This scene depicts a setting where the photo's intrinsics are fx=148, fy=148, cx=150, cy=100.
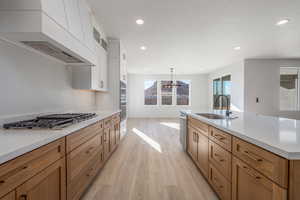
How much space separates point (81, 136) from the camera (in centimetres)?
160

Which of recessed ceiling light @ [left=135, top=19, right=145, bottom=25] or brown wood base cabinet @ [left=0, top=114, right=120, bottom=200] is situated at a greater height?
recessed ceiling light @ [left=135, top=19, right=145, bottom=25]

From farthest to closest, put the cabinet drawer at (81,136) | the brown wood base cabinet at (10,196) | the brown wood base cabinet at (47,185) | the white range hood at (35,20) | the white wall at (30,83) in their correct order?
1. the white wall at (30,83)
2. the cabinet drawer at (81,136)
3. the white range hood at (35,20)
4. the brown wood base cabinet at (47,185)
5. the brown wood base cabinet at (10,196)

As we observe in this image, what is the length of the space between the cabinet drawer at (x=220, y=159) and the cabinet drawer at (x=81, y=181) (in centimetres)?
150

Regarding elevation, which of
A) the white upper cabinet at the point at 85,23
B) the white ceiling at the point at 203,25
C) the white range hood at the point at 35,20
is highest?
the white ceiling at the point at 203,25

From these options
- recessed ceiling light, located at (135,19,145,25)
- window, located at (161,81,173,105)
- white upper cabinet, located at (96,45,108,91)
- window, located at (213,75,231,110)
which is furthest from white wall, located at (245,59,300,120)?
white upper cabinet, located at (96,45,108,91)

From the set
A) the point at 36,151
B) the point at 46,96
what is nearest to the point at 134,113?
the point at 46,96

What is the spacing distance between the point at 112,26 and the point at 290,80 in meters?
6.77

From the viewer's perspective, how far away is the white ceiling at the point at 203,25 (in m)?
2.39

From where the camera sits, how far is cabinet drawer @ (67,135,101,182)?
1393mm

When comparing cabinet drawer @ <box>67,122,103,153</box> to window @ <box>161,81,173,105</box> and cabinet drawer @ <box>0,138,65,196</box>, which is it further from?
window @ <box>161,81,173,105</box>

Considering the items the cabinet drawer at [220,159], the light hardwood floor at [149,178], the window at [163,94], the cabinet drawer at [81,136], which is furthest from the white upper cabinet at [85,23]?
the window at [163,94]

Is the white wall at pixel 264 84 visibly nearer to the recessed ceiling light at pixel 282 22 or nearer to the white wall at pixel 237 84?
the white wall at pixel 237 84

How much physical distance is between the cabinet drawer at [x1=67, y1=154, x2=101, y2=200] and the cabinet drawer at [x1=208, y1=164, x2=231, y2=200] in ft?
4.91

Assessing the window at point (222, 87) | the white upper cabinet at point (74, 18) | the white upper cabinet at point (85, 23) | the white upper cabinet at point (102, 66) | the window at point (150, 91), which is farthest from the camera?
the window at point (150, 91)
